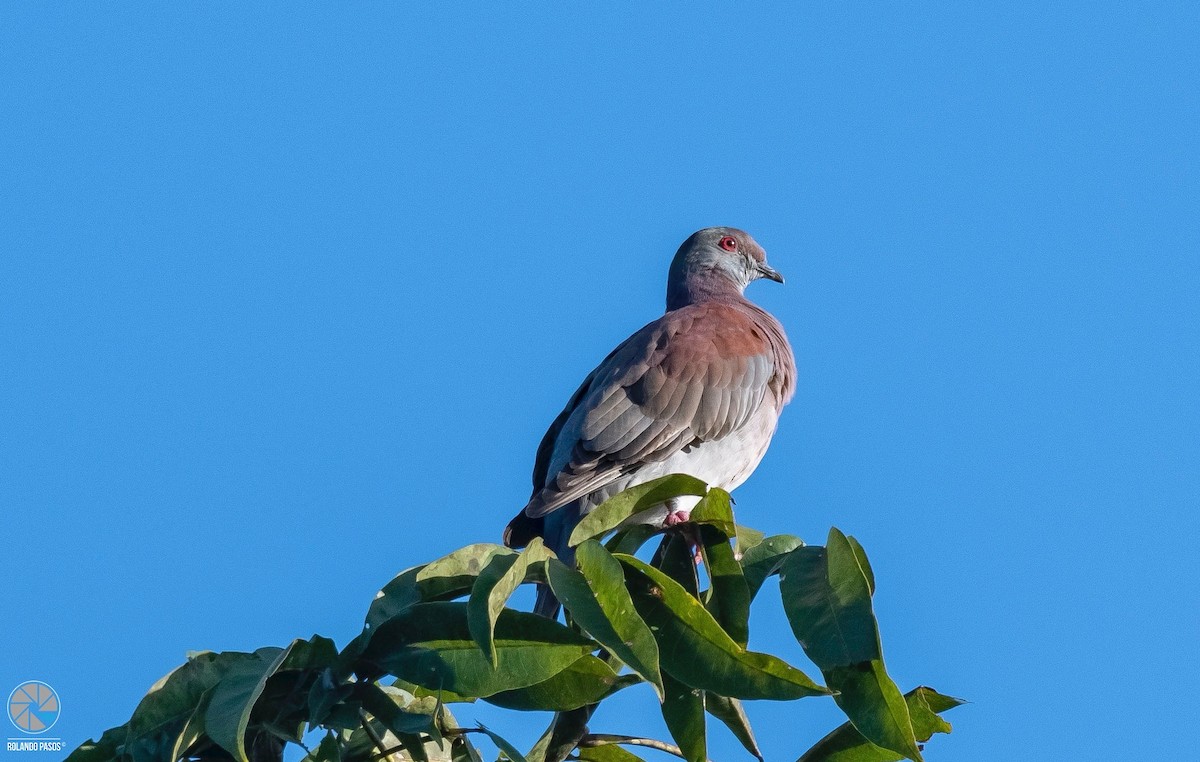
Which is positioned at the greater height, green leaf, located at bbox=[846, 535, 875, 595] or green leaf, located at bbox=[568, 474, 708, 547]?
green leaf, located at bbox=[568, 474, 708, 547]

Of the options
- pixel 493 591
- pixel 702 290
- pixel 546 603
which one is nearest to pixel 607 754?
pixel 493 591

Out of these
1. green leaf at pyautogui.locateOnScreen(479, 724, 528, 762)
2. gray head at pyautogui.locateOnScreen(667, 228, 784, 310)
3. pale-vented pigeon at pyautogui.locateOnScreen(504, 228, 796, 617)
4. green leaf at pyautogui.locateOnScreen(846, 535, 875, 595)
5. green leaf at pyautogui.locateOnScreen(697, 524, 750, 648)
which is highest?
gray head at pyautogui.locateOnScreen(667, 228, 784, 310)

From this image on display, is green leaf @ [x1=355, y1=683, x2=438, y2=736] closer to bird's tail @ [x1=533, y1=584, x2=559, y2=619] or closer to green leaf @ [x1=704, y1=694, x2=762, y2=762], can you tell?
green leaf @ [x1=704, y1=694, x2=762, y2=762]

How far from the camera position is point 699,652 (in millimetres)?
2730

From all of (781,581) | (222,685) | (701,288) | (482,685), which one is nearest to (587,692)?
(482,685)

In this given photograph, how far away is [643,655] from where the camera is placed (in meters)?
2.47

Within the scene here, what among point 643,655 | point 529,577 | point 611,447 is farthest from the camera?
point 611,447

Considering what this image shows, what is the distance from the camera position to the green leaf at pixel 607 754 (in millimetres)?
3211

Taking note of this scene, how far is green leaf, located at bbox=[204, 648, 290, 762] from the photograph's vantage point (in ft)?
8.07

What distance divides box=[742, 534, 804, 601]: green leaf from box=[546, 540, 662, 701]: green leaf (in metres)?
0.51

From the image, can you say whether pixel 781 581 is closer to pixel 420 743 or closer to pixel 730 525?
pixel 730 525

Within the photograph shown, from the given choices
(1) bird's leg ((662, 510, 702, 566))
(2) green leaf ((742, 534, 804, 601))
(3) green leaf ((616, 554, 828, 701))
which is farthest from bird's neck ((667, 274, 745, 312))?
(3) green leaf ((616, 554, 828, 701))

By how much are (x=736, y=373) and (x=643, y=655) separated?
419cm

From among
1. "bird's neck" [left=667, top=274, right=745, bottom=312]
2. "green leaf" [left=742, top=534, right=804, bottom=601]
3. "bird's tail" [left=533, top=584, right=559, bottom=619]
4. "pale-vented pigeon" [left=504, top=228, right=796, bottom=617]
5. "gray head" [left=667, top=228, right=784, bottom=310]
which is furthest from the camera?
"gray head" [left=667, top=228, right=784, bottom=310]
